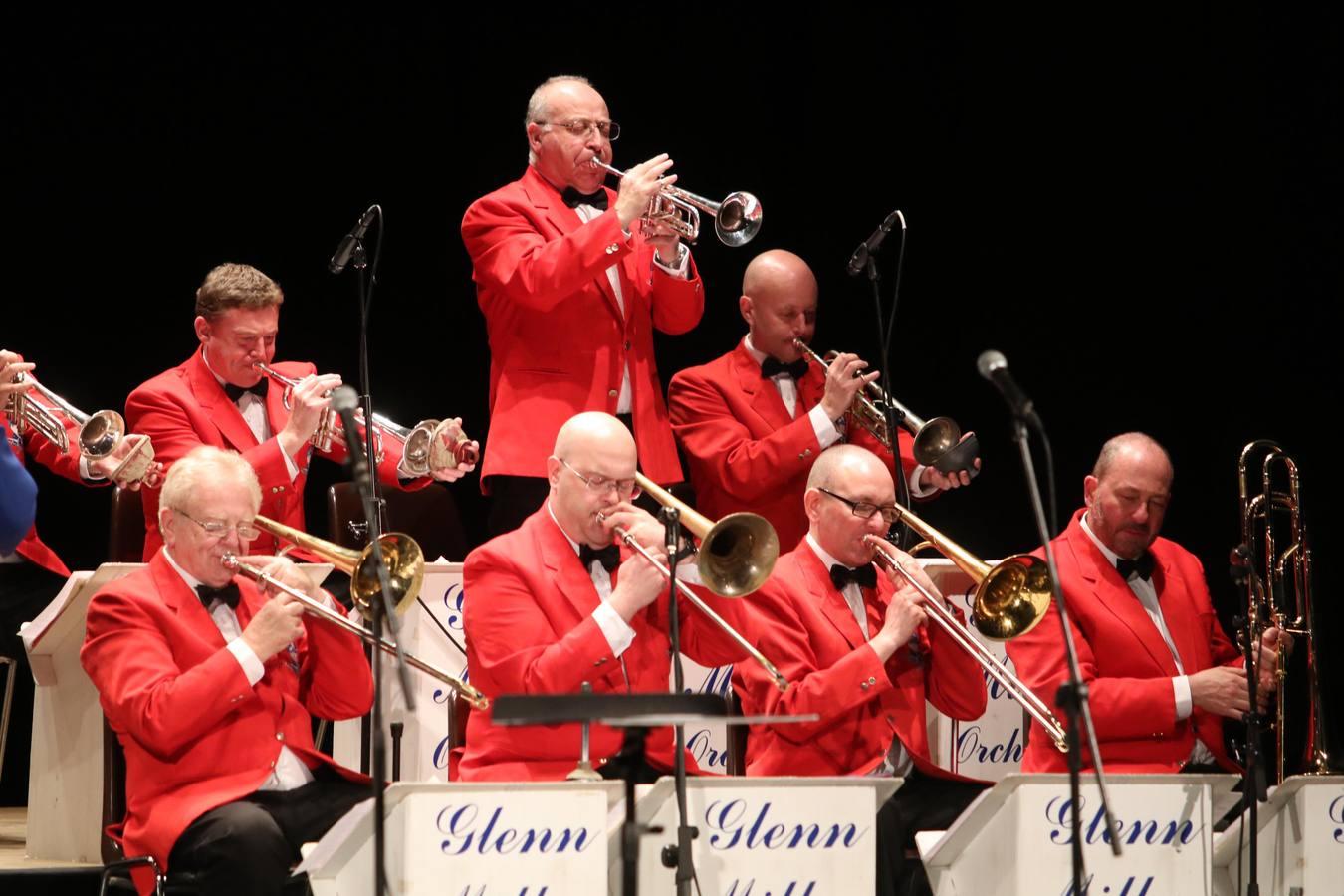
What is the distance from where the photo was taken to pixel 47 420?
16.6ft

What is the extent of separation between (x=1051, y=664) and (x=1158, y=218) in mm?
2382

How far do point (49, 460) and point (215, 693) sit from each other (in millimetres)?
1455

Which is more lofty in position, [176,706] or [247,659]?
[247,659]

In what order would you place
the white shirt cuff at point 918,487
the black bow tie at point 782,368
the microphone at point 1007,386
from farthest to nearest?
the black bow tie at point 782,368 → the white shirt cuff at point 918,487 → the microphone at point 1007,386

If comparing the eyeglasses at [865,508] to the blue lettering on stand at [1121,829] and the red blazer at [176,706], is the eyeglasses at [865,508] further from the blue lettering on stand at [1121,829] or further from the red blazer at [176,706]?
the red blazer at [176,706]

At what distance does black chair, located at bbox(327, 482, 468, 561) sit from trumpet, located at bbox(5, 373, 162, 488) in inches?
24.5

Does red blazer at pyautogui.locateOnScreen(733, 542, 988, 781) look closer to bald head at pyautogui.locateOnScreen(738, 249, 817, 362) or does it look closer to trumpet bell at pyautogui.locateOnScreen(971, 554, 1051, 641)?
trumpet bell at pyautogui.locateOnScreen(971, 554, 1051, 641)

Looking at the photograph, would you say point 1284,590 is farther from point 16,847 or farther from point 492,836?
point 16,847

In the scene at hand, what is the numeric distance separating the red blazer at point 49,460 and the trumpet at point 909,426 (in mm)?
2206

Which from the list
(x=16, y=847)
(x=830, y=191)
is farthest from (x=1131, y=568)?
(x=16, y=847)

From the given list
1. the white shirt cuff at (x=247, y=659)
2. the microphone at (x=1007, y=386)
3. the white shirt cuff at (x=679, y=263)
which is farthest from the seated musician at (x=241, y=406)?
the microphone at (x=1007, y=386)

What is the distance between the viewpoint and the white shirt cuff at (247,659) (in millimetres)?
4023

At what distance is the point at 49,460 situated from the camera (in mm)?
→ 5082

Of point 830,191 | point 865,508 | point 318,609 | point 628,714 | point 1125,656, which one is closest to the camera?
point 628,714
